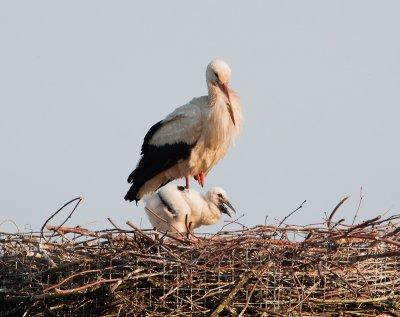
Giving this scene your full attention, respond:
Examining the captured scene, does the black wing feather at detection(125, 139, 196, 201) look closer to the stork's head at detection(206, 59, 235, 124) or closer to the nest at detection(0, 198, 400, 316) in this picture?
the stork's head at detection(206, 59, 235, 124)

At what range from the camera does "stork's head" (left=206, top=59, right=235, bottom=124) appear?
10422 mm

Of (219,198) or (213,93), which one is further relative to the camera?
(213,93)

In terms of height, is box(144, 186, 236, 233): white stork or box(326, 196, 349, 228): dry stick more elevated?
box(144, 186, 236, 233): white stork

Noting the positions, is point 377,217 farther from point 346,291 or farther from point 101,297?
point 101,297

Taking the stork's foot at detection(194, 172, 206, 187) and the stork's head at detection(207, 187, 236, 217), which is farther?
the stork's foot at detection(194, 172, 206, 187)

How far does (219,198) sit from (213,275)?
95.0 inches

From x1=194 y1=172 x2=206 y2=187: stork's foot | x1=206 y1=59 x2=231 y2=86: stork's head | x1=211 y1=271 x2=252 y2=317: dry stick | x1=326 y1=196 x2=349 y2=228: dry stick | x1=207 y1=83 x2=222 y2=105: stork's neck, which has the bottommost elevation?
x1=211 y1=271 x2=252 y2=317: dry stick

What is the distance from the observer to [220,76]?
1042cm

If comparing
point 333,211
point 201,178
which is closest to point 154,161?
point 201,178

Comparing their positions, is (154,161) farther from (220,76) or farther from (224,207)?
Result: (224,207)

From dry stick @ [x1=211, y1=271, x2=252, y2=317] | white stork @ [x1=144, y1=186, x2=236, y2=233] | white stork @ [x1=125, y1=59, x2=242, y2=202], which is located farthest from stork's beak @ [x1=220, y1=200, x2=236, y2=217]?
dry stick @ [x1=211, y1=271, x2=252, y2=317]

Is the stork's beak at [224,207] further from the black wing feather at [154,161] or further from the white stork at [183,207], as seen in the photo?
the black wing feather at [154,161]

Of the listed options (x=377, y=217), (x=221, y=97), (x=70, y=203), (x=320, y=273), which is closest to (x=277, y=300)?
(x=320, y=273)

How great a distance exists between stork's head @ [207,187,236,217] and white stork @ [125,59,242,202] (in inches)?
57.5
